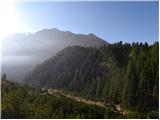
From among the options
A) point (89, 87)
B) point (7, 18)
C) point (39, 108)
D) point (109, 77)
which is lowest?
point (39, 108)

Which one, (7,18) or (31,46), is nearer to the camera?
(7,18)

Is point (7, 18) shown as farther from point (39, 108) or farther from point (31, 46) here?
point (39, 108)

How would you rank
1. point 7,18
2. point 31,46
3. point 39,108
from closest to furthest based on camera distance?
1. point 7,18
2. point 39,108
3. point 31,46

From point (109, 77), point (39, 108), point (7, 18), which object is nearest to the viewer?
point (7, 18)

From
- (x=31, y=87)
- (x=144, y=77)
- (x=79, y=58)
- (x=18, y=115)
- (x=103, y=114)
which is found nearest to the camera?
(x=18, y=115)

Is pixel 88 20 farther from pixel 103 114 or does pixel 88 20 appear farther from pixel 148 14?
pixel 103 114

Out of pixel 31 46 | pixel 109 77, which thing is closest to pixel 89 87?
pixel 109 77

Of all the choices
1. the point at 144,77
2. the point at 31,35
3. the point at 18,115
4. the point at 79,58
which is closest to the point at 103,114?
the point at 18,115
